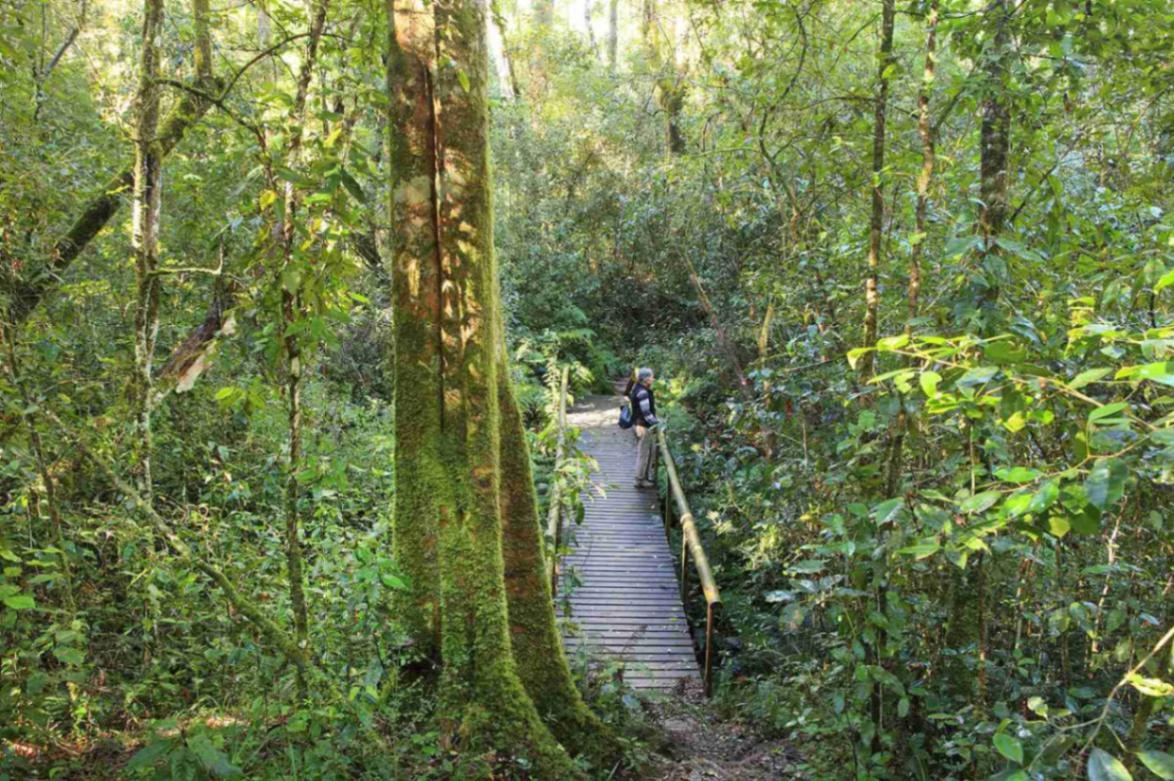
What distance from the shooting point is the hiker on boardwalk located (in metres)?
10.9

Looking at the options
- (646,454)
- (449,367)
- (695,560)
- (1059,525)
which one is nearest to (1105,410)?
(1059,525)

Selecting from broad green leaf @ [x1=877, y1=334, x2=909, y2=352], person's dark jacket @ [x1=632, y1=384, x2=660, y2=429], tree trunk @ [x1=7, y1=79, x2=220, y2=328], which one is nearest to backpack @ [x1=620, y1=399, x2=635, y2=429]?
person's dark jacket @ [x1=632, y1=384, x2=660, y2=429]

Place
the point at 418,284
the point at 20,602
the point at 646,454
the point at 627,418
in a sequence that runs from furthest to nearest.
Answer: the point at 627,418 → the point at 646,454 → the point at 418,284 → the point at 20,602

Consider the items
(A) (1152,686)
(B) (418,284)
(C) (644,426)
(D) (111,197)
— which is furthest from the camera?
(C) (644,426)

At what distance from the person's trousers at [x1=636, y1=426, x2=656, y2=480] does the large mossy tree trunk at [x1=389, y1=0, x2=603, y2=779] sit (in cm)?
683

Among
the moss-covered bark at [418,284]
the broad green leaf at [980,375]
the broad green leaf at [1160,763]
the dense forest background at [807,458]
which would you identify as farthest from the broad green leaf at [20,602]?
the broad green leaf at [1160,763]

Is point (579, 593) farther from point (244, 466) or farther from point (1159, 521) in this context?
point (1159, 521)

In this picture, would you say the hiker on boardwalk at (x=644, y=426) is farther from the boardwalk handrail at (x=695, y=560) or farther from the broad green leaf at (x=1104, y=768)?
the broad green leaf at (x=1104, y=768)

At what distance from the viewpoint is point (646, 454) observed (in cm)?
1094

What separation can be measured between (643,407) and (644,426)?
300 millimetres

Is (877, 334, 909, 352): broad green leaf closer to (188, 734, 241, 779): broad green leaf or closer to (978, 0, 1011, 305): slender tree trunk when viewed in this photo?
(978, 0, 1011, 305): slender tree trunk

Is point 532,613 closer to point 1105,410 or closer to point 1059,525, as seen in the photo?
point 1059,525

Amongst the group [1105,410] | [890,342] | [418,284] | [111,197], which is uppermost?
[111,197]

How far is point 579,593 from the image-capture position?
25.9ft
